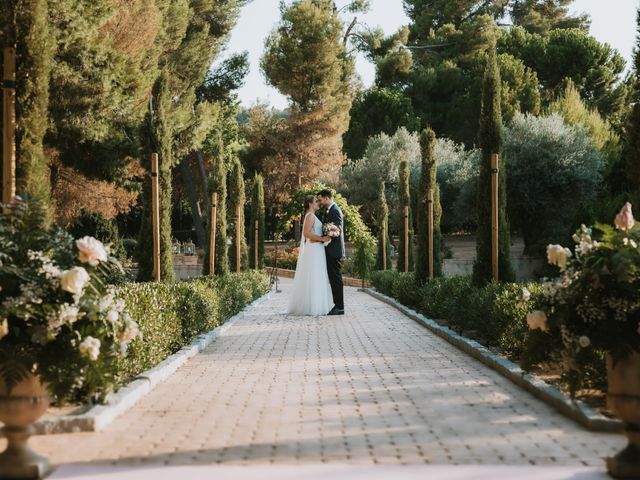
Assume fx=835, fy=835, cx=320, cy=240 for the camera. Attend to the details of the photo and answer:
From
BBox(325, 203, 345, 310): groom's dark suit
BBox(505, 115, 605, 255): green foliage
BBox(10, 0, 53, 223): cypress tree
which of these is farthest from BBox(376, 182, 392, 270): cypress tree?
BBox(10, 0, 53, 223): cypress tree

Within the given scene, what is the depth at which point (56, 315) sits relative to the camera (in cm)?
478

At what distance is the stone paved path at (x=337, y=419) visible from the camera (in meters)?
4.95

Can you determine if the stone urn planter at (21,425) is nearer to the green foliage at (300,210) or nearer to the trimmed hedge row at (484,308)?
the trimmed hedge row at (484,308)

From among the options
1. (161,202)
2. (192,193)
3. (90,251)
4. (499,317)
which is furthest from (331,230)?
(192,193)

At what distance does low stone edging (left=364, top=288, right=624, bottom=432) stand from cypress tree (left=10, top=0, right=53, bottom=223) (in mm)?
5086

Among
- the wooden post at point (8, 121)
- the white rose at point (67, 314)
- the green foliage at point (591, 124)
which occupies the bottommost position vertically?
the white rose at point (67, 314)

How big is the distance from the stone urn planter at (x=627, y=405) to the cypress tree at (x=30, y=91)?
6.13m

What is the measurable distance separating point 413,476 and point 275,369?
4.51 m

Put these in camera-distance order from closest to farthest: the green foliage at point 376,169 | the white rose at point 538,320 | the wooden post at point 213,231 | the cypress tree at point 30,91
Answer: the white rose at point 538,320, the cypress tree at point 30,91, the wooden post at point 213,231, the green foliage at point 376,169

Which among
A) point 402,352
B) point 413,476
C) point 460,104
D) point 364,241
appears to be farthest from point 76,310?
point 460,104

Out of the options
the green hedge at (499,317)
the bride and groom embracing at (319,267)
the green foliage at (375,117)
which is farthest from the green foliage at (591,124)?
the green hedge at (499,317)

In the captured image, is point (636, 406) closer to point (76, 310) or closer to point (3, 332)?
point (76, 310)

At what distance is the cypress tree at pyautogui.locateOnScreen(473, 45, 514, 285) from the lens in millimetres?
12891

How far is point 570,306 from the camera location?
5211 mm
